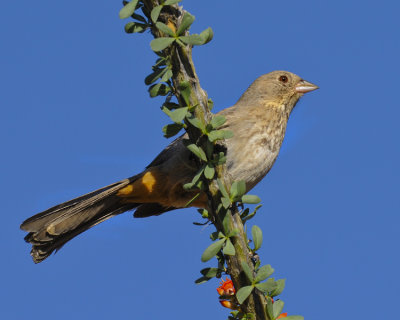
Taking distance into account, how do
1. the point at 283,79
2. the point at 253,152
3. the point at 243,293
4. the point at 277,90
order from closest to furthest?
the point at 243,293, the point at 253,152, the point at 277,90, the point at 283,79

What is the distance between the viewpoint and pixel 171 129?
8.43ft

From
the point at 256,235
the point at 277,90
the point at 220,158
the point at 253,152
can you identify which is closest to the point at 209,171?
the point at 220,158

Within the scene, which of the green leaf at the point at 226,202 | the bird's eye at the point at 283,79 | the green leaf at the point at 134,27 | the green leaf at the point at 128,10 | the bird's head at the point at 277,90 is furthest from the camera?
the bird's eye at the point at 283,79

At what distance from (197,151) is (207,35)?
1.56 ft

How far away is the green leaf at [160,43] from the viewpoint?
240 centimetres

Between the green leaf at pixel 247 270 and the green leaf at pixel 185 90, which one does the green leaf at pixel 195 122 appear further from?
the green leaf at pixel 247 270

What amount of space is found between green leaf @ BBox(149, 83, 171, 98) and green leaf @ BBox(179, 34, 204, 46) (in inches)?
8.4

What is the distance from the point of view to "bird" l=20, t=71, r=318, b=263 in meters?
4.29

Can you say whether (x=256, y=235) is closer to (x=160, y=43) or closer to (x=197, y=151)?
(x=197, y=151)

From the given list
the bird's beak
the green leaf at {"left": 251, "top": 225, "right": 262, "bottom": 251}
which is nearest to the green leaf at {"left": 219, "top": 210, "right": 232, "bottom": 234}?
the green leaf at {"left": 251, "top": 225, "right": 262, "bottom": 251}

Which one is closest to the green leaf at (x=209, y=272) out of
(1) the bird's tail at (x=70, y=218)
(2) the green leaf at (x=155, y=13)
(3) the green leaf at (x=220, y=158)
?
(3) the green leaf at (x=220, y=158)

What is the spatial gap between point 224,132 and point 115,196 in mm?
2243

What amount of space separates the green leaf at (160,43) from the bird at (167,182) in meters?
1.69

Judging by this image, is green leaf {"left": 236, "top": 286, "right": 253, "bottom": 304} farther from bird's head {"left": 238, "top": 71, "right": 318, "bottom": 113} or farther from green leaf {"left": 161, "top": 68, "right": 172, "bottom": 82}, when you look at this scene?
bird's head {"left": 238, "top": 71, "right": 318, "bottom": 113}
